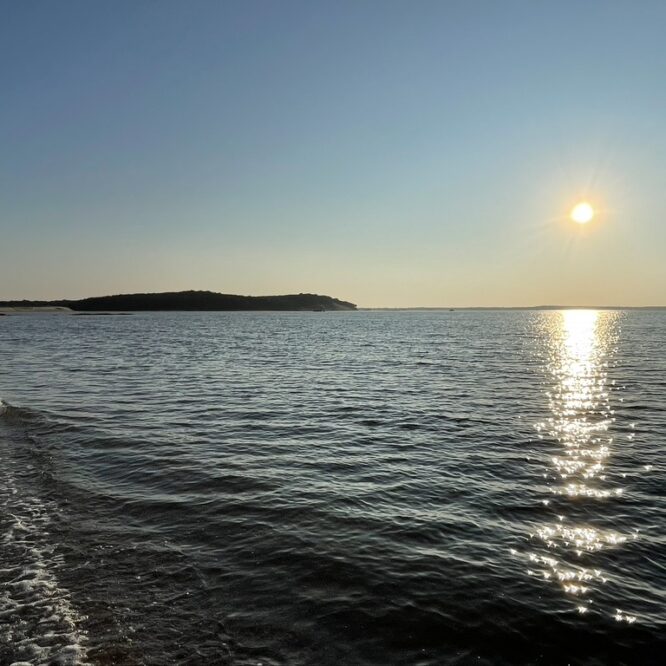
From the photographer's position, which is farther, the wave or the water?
the water

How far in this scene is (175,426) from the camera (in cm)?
2339

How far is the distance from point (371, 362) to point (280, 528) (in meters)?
41.4

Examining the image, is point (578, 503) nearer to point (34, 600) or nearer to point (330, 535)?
point (330, 535)

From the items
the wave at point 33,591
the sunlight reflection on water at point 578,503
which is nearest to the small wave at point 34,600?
the wave at point 33,591

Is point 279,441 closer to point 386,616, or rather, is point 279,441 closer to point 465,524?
point 465,524

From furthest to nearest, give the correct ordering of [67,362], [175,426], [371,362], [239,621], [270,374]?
1. [371,362]
2. [67,362]
3. [270,374]
4. [175,426]
5. [239,621]

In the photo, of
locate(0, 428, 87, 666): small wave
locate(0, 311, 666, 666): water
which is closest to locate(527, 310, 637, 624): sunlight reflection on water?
locate(0, 311, 666, 666): water

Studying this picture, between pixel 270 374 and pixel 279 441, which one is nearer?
pixel 279 441

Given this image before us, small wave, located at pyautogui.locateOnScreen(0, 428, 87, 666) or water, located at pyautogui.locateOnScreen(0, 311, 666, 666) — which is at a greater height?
small wave, located at pyautogui.locateOnScreen(0, 428, 87, 666)

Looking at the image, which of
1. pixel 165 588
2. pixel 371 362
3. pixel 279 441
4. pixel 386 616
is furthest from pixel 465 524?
pixel 371 362

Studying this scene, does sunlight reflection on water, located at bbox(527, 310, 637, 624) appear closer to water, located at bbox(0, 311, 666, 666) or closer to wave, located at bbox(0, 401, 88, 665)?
water, located at bbox(0, 311, 666, 666)

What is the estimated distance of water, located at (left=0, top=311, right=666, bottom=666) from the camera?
831 cm

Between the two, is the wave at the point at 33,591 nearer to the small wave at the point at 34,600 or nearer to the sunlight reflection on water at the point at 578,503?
the small wave at the point at 34,600

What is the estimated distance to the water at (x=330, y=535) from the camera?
27.3 ft
